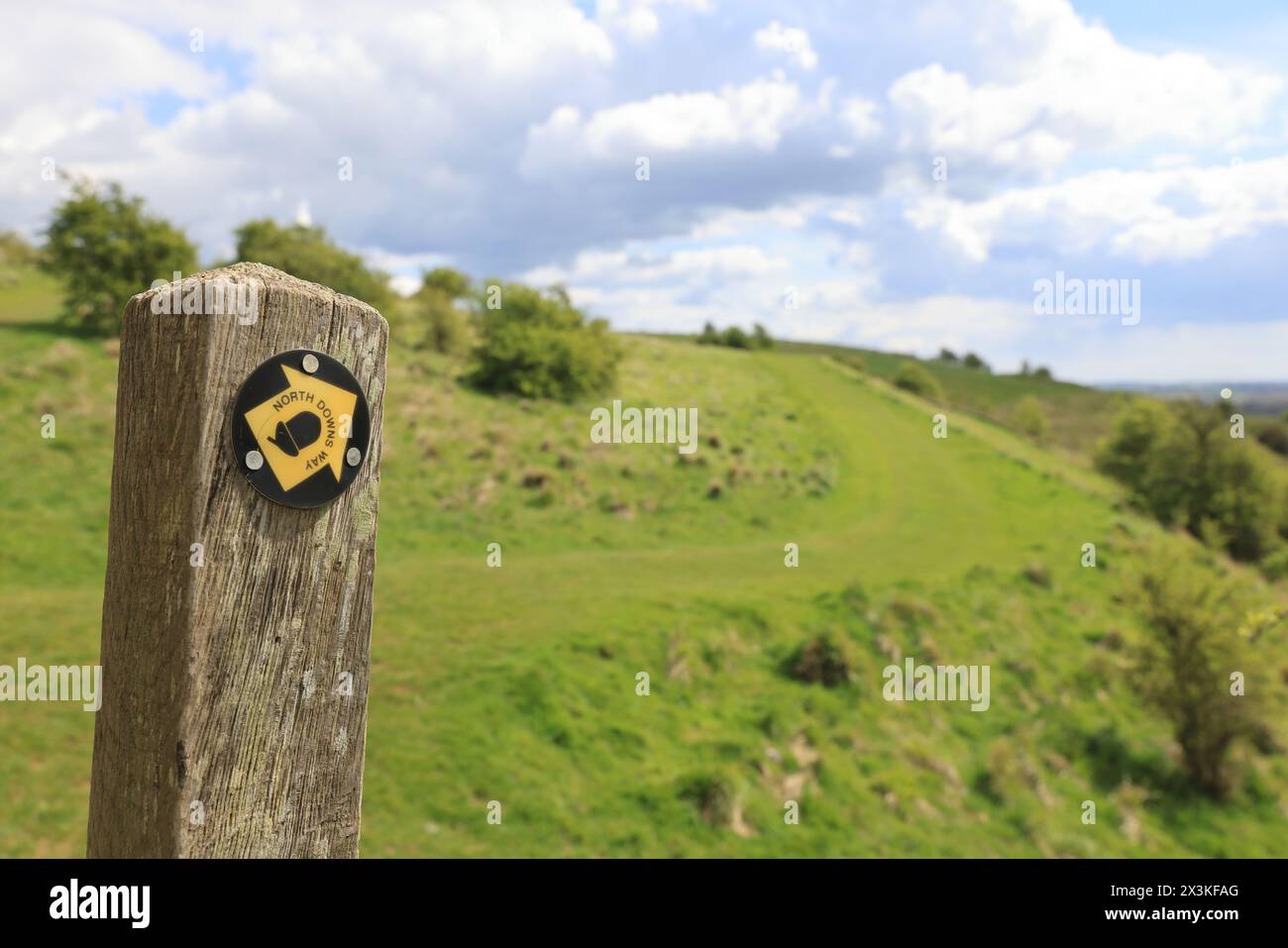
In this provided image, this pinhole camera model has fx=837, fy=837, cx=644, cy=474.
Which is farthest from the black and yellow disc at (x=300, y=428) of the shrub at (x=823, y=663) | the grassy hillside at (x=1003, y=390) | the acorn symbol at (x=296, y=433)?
the grassy hillside at (x=1003, y=390)

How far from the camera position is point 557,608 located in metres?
16.3

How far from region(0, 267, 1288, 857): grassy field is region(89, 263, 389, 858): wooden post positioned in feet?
29.1

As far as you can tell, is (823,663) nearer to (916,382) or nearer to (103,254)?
(103,254)

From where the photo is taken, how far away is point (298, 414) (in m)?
1.88

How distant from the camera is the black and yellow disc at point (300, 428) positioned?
1841mm

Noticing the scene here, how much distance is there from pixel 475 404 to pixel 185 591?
28.3m

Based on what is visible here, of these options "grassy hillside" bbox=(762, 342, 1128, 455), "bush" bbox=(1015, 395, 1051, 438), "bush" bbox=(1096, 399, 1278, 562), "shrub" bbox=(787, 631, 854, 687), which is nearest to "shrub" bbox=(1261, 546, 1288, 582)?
"bush" bbox=(1096, 399, 1278, 562)

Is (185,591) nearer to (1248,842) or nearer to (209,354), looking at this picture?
(209,354)

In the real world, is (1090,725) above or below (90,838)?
below

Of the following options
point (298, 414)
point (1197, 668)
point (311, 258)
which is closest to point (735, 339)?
point (311, 258)

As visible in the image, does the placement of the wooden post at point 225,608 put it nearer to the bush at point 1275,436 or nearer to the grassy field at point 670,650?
the grassy field at point 670,650

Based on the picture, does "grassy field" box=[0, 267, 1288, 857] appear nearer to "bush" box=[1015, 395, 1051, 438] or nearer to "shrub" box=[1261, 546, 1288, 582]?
"shrub" box=[1261, 546, 1288, 582]

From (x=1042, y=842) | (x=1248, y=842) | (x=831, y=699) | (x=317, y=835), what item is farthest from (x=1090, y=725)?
(x=317, y=835)

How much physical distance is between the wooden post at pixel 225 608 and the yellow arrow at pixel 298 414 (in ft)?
0.20
